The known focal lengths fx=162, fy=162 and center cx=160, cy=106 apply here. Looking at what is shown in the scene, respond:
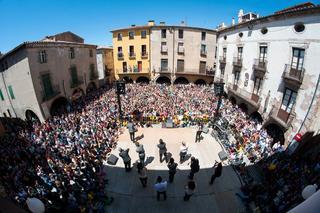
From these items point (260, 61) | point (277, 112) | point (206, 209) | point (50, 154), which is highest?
point (260, 61)

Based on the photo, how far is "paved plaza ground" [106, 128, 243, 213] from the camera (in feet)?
24.2

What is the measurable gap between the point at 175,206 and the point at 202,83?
77.9 feet

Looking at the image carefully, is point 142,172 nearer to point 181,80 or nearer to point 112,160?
point 112,160

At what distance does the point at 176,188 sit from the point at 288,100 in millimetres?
9891

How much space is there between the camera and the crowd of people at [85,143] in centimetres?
739

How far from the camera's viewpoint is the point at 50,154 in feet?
32.6

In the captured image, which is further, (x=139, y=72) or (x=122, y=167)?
(x=139, y=72)

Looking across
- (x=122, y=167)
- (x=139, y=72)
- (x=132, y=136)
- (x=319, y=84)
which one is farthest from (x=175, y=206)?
(x=139, y=72)

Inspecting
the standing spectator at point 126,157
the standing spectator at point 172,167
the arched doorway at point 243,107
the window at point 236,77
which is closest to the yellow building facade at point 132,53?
the window at point 236,77

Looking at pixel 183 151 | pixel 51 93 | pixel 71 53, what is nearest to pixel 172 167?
pixel 183 151

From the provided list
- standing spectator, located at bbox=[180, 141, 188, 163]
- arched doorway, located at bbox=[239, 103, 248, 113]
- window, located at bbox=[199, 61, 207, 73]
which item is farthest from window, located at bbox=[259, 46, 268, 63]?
window, located at bbox=[199, 61, 207, 73]

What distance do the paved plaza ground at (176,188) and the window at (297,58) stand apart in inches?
294

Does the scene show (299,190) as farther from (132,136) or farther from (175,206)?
(132,136)

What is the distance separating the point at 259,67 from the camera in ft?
46.0
